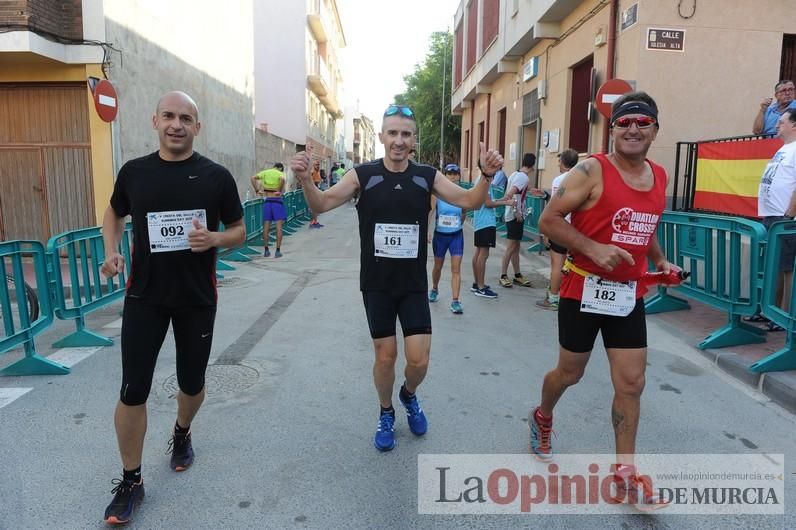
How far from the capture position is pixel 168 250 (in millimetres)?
3020

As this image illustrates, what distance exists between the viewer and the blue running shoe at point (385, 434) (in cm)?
365

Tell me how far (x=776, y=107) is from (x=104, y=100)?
982 cm

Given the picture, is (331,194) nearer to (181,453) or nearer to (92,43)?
(181,453)

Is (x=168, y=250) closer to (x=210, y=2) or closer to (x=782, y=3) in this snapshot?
(x=782, y=3)

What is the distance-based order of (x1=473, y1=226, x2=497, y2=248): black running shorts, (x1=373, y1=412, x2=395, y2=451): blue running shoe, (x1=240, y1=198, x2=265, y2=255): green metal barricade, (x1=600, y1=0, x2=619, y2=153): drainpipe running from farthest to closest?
1. (x1=240, y1=198, x2=265, y2=255): green metal barricade
2. (x1=600, y1=0, x2=619, y2=153): drainpipe
3. (x1=473, y1=226, x2=497, y2=248): black running shorts
4. (x1=373, y1=412, x2=395, y2=451): blue running shoe

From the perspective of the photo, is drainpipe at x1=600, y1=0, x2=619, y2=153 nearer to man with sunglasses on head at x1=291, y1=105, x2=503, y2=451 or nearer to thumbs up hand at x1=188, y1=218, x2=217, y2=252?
man with sunglasses on head at x1=291, y1=105, x2=503, y2=451

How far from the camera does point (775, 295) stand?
5.18m

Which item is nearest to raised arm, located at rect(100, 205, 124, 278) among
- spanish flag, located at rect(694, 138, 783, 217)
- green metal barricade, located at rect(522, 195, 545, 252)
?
spanish flag, located at rect(694, 138, 783, 217)

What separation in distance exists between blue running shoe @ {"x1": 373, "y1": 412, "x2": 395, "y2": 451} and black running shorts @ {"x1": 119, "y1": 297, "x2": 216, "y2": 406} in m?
1.18

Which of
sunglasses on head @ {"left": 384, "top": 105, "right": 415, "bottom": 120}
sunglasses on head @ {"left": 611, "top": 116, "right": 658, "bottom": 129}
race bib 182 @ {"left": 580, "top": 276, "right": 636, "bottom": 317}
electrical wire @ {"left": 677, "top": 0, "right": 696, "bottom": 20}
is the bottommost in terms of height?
race bib 182 @ {"left": 580, "top": 276, "right": 636, "bottom": 317}

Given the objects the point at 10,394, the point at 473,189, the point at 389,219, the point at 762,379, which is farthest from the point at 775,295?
the point at 10,394

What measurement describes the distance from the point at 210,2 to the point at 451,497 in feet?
53.9

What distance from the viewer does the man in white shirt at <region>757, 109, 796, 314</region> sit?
5.46 metres

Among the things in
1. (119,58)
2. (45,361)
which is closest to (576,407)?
(45,361)
